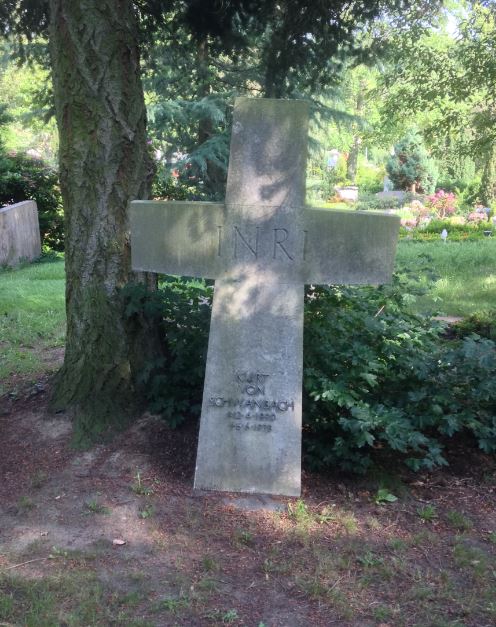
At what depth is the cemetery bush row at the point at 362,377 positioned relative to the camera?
3.95m

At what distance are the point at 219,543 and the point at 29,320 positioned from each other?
5.42 metres

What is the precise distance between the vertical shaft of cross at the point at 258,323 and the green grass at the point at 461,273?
2.98 metres

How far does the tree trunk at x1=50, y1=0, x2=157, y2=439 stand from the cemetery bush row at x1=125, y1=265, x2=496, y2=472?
0.22 metres

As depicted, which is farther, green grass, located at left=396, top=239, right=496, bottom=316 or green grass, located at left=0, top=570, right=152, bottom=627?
green grass, located at left=396, top=239, right=496, bottom=316

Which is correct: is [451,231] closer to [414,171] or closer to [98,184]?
[98,184]

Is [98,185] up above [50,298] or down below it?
above

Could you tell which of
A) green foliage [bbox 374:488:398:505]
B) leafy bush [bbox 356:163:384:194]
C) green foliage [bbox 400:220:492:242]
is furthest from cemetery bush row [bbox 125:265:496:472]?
leafy bush [bbox 356:163:384:194]

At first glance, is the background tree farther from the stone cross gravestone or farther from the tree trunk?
the stone cross gravestone

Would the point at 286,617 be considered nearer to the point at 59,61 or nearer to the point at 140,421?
the point at 140,421

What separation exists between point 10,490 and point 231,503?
50.4 inches

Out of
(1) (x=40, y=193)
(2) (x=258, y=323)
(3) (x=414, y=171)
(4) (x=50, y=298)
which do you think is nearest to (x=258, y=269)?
(2) (x=258, y=323)

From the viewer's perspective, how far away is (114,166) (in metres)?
4.48

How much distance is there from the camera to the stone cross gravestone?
12.4 ft

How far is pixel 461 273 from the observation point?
11.3 metres
